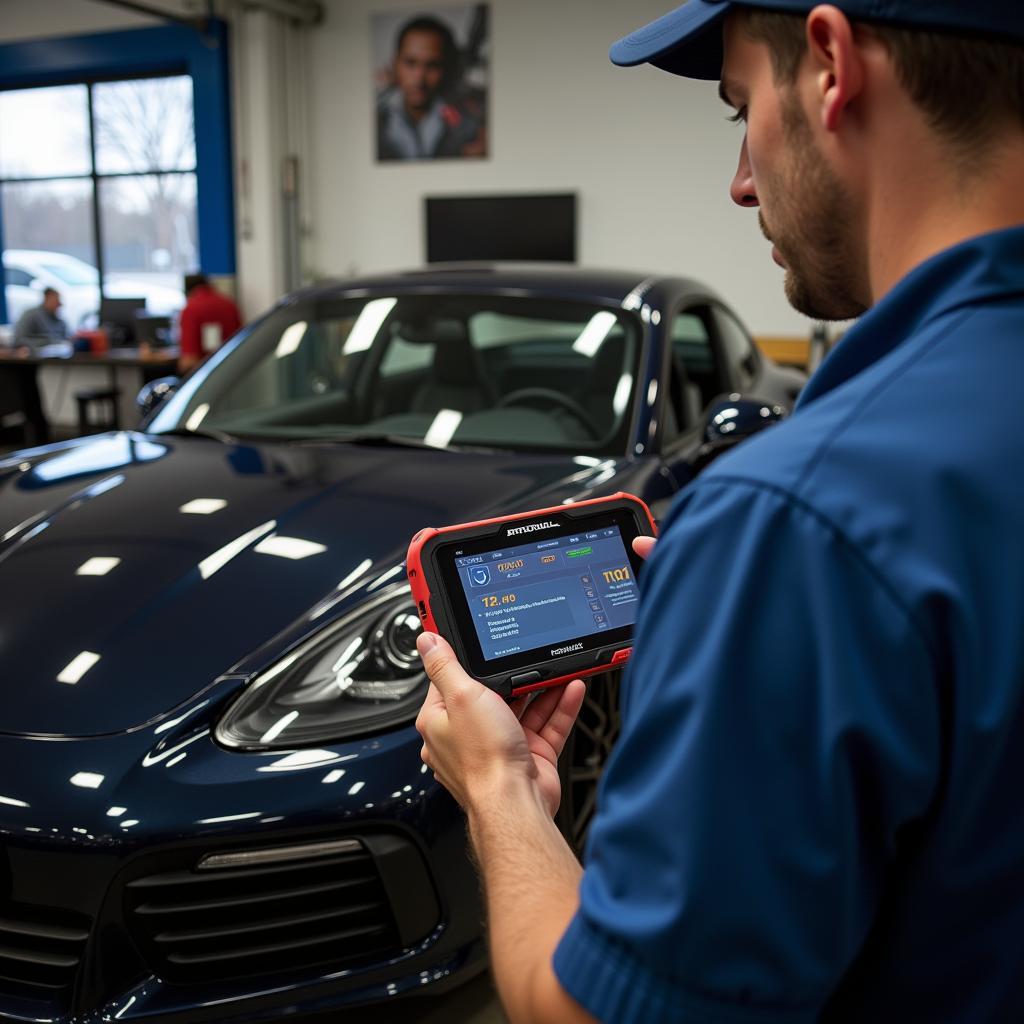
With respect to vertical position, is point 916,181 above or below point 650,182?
below

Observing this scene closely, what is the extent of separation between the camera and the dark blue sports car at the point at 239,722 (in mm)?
1450

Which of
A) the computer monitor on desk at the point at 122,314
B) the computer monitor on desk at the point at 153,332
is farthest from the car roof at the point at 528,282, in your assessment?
the computer monitor on desk at the point at 122,314

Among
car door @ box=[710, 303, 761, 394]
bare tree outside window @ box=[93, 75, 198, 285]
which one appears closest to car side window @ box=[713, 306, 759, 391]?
car door @ box=[710, 303, 761, 394]

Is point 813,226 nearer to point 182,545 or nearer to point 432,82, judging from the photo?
point 182,545

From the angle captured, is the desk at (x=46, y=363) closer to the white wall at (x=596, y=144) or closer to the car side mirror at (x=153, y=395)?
the white wall at (x=596, y=144)

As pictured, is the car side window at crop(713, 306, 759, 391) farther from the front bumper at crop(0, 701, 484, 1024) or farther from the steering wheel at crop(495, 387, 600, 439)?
the front bumper at crop(0, 701, 484, 1024)

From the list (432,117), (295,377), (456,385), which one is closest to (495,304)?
(456,385)

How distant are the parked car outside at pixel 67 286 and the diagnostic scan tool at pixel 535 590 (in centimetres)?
993

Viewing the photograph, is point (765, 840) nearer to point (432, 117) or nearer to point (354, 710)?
point (354, 710)

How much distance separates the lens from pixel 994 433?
1.70 ft

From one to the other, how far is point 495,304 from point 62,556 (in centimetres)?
134

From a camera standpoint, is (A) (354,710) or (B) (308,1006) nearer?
(B) (308,1006)

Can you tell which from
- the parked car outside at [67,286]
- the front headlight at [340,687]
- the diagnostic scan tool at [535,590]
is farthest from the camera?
the parked car outside at [67,286]

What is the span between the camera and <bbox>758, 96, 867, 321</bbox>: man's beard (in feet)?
2.17
